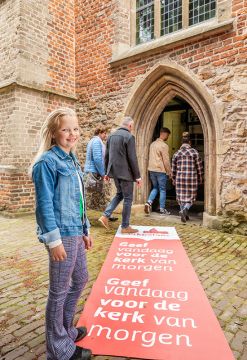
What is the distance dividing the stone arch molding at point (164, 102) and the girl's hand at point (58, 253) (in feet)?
14.0

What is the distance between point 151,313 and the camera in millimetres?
2348

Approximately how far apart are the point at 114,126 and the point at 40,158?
5567mm

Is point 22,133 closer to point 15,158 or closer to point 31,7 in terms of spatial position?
point 15,158

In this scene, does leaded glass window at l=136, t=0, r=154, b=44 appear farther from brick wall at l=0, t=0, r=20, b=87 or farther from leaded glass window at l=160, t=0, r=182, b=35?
brick wall at l=0, t=0, r=20, b=87

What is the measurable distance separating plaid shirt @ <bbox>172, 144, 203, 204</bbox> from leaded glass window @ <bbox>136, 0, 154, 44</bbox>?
2.93 metres

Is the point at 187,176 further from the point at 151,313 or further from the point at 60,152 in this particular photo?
the point at 60,152

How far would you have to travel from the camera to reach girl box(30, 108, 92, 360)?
164cm

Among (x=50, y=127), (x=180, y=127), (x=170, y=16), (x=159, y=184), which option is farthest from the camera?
(x=180, y=127)

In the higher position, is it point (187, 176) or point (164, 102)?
point (164, 102)

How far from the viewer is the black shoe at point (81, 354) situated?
1793mm

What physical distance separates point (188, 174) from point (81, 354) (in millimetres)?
4763

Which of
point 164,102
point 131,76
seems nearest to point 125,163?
point 164,102

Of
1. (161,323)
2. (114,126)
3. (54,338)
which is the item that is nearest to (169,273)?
(161,323)

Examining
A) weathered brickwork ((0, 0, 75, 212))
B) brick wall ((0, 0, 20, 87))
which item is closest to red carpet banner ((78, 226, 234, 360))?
weathered brickwork ((0, 0, 75, 212))
